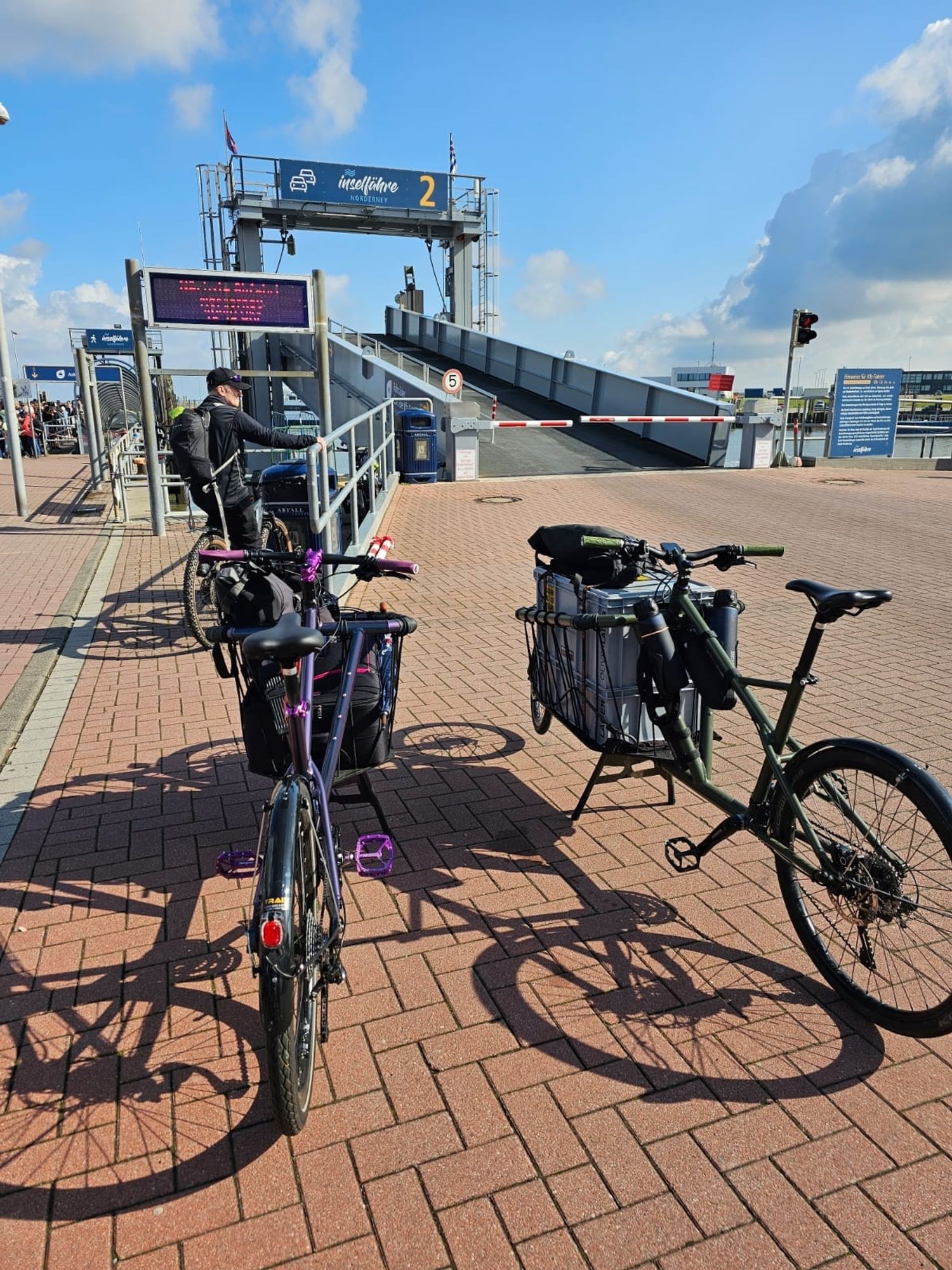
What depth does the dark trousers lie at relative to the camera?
282 inches

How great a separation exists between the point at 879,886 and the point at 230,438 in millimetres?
5948

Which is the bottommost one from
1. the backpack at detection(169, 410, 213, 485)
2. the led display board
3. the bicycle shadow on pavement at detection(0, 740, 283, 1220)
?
the bicycle shadow on pavement at detection(0, 740, 283, 1220)

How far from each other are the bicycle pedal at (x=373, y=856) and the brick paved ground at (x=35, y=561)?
3.52 metres

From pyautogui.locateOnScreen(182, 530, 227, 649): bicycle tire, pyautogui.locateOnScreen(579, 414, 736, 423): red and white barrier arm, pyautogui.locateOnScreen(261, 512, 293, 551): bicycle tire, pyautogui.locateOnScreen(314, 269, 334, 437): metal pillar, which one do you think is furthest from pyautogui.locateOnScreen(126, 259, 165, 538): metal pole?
pyautogui.locateOnScreen(579, 414, 736, 423): red and white barrier arm

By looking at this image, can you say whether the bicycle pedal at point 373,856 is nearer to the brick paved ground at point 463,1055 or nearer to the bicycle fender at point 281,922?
the brick paved ground at point 463,1055

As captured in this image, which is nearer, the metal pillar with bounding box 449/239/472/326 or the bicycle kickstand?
the bicycle kickstand

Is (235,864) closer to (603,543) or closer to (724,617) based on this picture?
(603,543)

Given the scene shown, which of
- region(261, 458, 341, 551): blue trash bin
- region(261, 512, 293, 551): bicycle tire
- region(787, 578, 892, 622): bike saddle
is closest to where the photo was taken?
region(787, 578, 892, 622): bike saddle

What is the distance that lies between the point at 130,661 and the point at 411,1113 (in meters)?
5.07

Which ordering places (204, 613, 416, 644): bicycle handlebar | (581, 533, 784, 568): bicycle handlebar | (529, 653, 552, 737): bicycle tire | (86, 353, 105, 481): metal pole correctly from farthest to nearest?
(86, 353, 105, 481): metal pole → (529, 653, 552, 737): bicycle tire → (581, 533, 784, 568): bicycle handlebar → (204, 613, 416, 644): bicycle handlebar

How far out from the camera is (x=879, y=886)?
261 centimetres

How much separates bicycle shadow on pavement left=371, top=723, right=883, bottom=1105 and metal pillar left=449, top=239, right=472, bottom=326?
37.2 m

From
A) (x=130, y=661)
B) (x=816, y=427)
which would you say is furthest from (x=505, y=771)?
(x=816, y=427)

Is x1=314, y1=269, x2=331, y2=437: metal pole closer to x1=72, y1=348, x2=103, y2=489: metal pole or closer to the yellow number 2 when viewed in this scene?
x1=72, y1=348, x2=103, y2=489: metal pole
